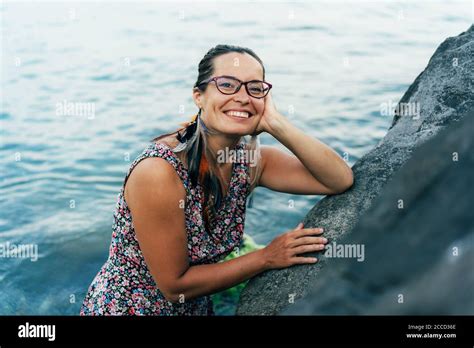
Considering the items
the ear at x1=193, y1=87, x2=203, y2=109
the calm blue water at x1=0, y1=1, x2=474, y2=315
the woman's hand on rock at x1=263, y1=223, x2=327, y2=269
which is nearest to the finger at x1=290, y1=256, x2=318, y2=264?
the woman's hand on rock at x1=263, y1=223, x2=327, y2=269

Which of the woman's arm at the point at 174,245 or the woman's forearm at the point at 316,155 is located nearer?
the woman's arm at the point at 174,245

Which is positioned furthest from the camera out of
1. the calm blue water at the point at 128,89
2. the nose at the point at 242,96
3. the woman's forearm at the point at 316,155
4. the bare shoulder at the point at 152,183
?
the calm blue water at the point at 128,89

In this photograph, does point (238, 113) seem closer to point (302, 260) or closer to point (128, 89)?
point (302, 260)

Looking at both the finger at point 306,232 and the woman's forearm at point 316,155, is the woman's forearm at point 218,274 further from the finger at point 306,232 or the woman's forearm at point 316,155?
the woman's forearm at point 316,155

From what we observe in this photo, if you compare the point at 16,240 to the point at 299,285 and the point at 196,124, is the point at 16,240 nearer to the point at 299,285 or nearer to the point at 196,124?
the point at 196,124

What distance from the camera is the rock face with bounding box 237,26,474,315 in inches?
127

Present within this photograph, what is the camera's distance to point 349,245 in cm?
315

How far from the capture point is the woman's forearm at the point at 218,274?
3381mm

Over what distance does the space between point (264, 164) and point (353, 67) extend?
1100 cm

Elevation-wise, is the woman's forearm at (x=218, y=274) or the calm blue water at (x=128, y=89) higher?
the calm blue water at (x=128, y=89)

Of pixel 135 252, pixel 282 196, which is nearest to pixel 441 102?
pixel 135 252

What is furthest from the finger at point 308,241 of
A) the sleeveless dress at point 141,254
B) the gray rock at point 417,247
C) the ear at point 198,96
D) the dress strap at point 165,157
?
the ear at point 198,96

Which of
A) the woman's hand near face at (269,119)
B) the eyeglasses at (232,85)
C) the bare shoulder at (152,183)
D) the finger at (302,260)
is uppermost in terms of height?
the eyeglasses at (232,85)

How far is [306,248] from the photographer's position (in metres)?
3.29
